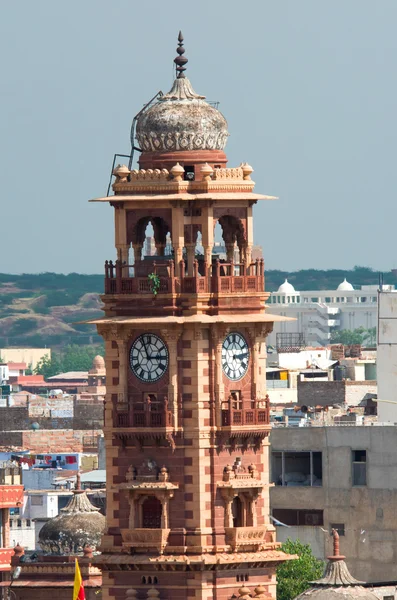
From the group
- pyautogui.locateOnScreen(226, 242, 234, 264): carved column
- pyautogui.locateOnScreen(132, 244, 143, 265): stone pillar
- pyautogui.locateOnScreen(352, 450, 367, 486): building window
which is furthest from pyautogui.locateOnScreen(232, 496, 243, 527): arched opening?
pyautogui.locateOnScreen(352, 450, 367, 486): building window

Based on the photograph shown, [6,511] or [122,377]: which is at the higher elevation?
[122,377]

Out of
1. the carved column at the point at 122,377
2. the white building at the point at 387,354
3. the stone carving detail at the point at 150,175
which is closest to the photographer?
the carved column at the point at 122,377

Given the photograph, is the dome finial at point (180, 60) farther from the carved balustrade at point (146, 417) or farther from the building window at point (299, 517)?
the building window at point (299, 517)

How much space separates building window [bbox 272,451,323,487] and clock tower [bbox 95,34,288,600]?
3697 centimetres

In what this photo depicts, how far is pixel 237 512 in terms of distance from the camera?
72375 mm

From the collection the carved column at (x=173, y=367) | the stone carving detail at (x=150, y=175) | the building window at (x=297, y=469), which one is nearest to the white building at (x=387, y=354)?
the building window at (x=297, y=469)

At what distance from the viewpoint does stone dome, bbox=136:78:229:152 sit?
72375mm

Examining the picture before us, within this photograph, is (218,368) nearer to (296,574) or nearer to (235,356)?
(235,356)

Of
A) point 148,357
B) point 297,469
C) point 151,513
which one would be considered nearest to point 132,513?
point 151,513

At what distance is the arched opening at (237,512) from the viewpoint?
72.2 metres

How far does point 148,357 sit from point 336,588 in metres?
7.84

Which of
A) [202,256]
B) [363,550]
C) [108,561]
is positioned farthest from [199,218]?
[363,550]

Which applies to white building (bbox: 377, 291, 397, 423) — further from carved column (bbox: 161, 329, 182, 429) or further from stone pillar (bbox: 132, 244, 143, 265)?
carved column (bbox: 161, 329, 182, 429)

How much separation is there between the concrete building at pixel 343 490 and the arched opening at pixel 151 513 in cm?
3508
